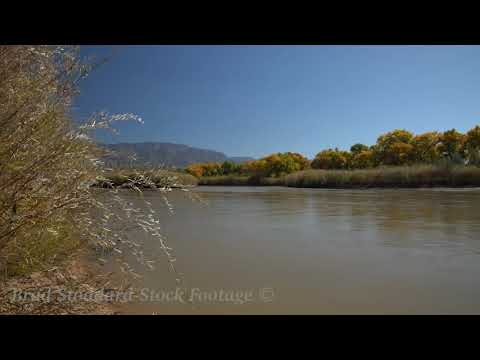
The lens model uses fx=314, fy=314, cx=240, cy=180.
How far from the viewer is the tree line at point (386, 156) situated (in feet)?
60.4

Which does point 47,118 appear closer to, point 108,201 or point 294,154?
point 108,201

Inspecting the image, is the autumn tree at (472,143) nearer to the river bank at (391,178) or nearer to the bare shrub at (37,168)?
the river bank at (391,178)

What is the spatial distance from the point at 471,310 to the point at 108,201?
2338 millimetres

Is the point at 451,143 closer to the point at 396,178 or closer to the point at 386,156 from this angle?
the point at 386,156

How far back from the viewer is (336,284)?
7.82 ft

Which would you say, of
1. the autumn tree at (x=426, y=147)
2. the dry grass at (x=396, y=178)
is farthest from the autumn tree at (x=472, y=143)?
the dry grass at (x=396, y=178)

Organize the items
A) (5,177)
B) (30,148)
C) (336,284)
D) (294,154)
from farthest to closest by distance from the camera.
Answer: (294,154) < (336,284) < (30,148) < (5,177)

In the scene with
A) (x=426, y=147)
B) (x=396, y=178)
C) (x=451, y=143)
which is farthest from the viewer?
(x=426, y=147)

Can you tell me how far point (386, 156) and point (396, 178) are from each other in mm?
6360

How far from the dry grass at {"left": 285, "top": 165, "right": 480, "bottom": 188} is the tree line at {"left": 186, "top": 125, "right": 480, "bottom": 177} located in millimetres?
1463

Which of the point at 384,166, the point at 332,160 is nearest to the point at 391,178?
the point at 384,166

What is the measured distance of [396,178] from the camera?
16594 millimetres
